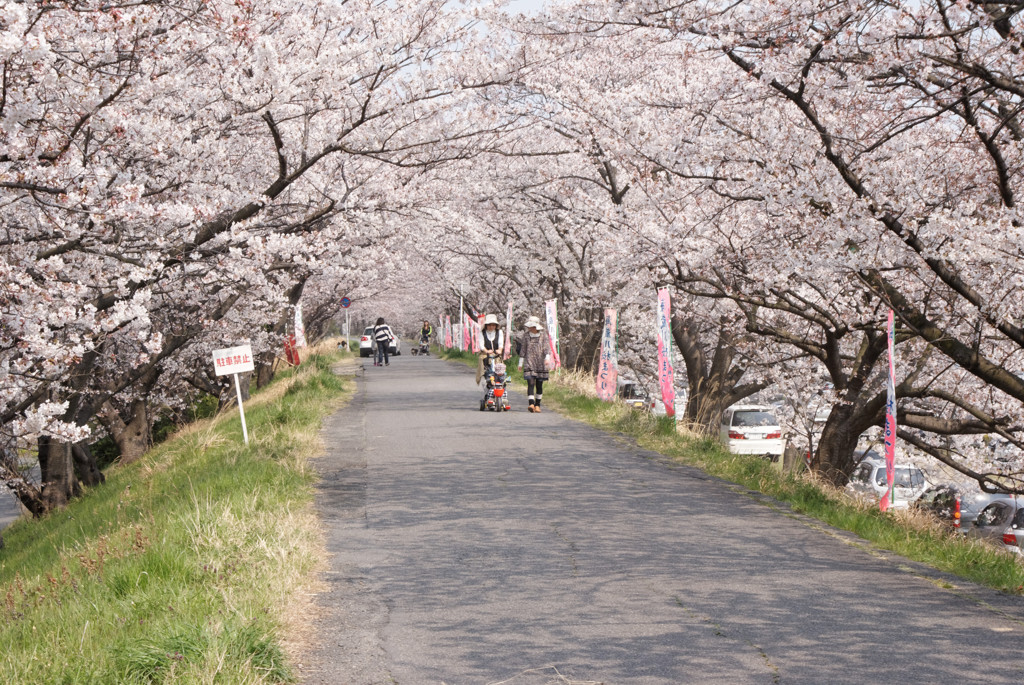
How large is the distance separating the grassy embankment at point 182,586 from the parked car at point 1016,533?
12836 mm

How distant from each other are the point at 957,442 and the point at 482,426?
12652mm

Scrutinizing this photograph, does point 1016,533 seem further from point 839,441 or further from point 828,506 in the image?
point 828,506

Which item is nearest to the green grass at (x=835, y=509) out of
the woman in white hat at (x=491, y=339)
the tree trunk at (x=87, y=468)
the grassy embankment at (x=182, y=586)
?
the woman in white hat at (x=491, y=339)

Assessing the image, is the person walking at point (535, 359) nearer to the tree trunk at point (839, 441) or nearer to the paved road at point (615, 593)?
the tree trunk at point (839, 441)

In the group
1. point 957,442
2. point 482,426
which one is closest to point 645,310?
point 957,442

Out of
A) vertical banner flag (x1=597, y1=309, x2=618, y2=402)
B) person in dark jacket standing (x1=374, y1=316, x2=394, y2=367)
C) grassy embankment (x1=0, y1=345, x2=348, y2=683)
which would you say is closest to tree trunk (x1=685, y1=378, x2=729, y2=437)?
vertical banner flag (x1=597, y1=309, x2=618, y2=402)

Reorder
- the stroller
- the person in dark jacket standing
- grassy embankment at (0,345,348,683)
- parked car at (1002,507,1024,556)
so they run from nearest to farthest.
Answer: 1. grassy embankment at (0,345,348,683)
2. parked car at (1002,507,1024,556)
3. the stroller
4. the person in dark jacket standing

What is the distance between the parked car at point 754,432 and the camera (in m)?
29.6

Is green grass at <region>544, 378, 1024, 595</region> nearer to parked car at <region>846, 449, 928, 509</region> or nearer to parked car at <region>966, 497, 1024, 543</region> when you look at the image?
parked car at <region>966, 497, 1024, 543</region>

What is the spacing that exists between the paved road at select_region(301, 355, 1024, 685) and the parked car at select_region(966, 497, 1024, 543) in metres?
10.0

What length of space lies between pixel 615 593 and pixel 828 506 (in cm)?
409

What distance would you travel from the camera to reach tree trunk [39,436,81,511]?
18266 millimetres

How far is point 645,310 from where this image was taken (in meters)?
30.8

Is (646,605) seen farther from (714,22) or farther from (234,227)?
(234,227)
